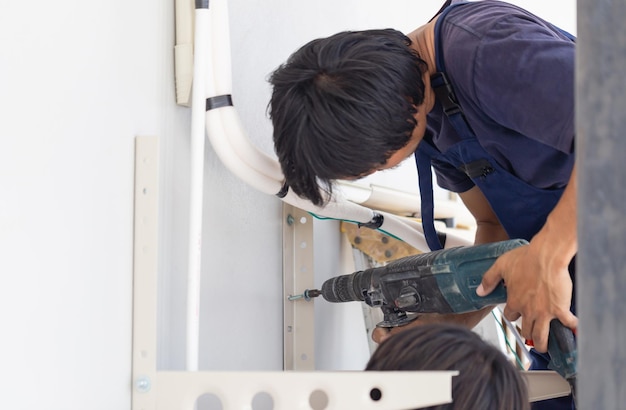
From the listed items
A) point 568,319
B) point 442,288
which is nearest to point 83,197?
point 442,288

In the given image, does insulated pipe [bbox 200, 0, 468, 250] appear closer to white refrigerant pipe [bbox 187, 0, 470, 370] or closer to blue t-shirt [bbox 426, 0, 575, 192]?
white refrigerant pipe [bbox 187, 0, 470, 370]

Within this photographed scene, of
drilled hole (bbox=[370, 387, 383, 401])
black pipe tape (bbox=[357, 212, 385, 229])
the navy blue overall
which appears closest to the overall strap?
the navy blue overall

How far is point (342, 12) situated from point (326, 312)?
661mm

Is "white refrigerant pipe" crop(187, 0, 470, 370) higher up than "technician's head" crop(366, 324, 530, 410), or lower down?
higher up

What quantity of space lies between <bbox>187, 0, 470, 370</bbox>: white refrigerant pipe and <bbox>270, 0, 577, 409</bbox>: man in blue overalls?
92 mm

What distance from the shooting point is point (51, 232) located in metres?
0.94

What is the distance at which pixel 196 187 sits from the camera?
3.72ft

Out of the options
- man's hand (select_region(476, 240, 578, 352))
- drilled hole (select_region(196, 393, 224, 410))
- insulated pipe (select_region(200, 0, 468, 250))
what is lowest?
drilled hole (select_region(196, 393, 224, 410))

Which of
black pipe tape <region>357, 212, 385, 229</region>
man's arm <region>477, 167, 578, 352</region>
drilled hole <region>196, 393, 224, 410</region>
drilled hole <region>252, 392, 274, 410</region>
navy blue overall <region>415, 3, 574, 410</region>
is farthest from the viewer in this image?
black pipe tape <region>357, 212, 385, 229</region>

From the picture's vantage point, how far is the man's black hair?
1.09 m

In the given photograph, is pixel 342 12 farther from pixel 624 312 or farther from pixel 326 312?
pixel 624 312

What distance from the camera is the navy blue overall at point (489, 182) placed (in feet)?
3.92

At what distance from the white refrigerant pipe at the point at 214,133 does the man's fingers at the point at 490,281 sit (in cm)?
37

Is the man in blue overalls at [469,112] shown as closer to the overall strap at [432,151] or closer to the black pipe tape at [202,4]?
the overall strap at [432,151]
